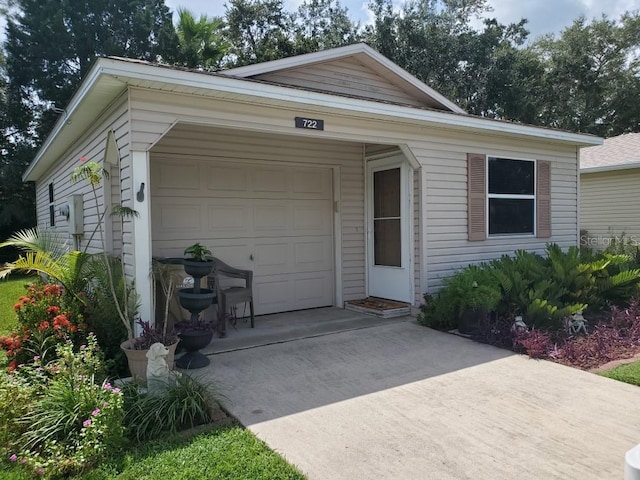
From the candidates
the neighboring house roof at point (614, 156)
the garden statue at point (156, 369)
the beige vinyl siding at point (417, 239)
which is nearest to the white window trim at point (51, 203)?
the beige vinyl siding at point (417, 239)

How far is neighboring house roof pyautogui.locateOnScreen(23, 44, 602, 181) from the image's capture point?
166 inches

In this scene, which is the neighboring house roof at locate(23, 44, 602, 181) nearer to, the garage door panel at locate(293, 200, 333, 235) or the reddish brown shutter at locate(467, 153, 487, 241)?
the reddish brown shutter at locate(467, 153, 487, 241)

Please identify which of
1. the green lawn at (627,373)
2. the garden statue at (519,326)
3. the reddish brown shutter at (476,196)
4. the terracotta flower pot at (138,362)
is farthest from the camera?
the reddish brown shutter at (476,196)

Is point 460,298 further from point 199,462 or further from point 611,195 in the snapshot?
point 611,195

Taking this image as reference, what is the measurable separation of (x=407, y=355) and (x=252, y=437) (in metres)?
2.33

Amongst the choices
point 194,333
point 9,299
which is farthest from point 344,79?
point 9,299

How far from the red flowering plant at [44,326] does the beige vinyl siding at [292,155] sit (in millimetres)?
1552

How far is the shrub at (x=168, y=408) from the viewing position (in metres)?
3.12

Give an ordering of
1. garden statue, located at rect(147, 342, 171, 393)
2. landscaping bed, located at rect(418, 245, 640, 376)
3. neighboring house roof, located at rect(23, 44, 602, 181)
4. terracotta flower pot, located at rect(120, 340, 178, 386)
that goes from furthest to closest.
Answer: landscaping bed, located at rect(418, 245, 640, 376)
neighboring house roof, located at rect(23, 44, 602, 181)
terracotta flower pot, located at rect(120, 340, 178, 386)
garden statue, located at rect(147, 342, 171, 393)

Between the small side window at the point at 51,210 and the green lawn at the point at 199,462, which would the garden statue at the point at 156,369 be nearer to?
the green lawn at the point at 199,462

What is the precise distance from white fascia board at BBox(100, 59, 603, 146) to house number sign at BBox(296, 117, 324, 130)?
227 millimetres

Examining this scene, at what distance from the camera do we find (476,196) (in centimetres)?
710

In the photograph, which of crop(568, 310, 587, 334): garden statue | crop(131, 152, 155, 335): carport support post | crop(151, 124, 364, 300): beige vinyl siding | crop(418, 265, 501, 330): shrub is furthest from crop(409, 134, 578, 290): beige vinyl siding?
crop(131, 152, 155, 335): carport support post

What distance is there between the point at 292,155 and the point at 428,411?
15.1 ft
